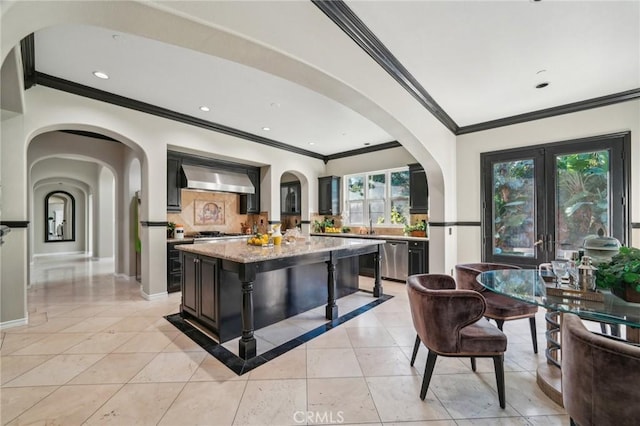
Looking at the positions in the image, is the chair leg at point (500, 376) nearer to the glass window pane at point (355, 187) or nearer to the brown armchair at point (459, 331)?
the brown armchair at point (459, 331)

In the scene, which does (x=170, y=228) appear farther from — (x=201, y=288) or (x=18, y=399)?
(x=18, y=399)

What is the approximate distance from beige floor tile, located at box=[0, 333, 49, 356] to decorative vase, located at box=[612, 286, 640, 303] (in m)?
4.91

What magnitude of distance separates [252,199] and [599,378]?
5.91 meters

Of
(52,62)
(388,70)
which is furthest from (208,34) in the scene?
(52,62)

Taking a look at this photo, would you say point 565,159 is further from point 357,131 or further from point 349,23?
point 349,23

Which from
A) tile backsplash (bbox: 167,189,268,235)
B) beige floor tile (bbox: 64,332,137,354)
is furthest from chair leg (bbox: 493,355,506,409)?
tile backsplash (bbox: 167,189,268,235)

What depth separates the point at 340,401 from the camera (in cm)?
189

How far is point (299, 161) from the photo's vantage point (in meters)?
6.67

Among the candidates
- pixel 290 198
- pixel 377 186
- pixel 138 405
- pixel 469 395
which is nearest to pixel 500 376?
pixel 469 395

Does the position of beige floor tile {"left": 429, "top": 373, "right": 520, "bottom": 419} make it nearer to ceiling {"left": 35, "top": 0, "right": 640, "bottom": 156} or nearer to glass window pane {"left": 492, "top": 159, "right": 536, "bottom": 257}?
ceiling {"left": 35, "top": 0, "right": 640, "bottom": 156}

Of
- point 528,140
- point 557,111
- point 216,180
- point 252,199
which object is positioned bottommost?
point 252,199

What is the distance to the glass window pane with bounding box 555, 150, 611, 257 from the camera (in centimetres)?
376

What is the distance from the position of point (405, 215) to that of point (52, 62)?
5.86 metres

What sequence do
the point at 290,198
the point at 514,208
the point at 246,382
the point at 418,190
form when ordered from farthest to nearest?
the point at 290,198 → the point at 418,190 → the point at 514,208 → the point at 246,382
